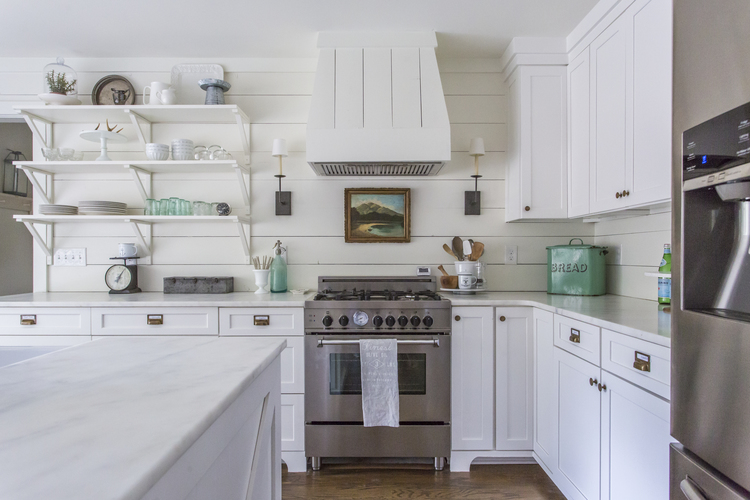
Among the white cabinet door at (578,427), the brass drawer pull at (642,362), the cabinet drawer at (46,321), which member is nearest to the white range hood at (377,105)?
the white cabinet door at (578,427)

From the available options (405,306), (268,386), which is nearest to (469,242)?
(405,306)

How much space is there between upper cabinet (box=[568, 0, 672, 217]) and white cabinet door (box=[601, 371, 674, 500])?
817 millimetres

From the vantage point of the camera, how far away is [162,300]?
2.33 meters

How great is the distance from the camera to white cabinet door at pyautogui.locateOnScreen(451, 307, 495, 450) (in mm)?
2295

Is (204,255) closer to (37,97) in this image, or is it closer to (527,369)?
(37,97)

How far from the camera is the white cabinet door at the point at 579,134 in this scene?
7.63 ft

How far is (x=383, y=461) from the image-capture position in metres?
2.37

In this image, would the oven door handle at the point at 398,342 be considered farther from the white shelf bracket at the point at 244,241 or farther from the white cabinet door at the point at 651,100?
the white cabinet door at the point at 651,100

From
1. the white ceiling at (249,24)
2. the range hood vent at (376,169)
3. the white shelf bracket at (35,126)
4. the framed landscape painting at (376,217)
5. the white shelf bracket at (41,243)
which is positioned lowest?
the white shelf bracket at (41,243)

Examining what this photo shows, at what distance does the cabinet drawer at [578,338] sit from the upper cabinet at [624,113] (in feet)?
1.98

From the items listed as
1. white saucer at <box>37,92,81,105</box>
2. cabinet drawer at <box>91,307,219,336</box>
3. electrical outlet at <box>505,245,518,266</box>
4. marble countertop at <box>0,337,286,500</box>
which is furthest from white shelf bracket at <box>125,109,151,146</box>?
electrical outlet at <box>505,245,518,266</box>

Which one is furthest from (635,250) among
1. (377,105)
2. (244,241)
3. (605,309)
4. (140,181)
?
(140,181)

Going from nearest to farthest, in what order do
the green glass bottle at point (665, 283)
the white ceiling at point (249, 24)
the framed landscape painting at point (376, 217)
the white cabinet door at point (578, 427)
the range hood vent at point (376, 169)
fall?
the white cabinet door at point (578, 427) < the green glass bottle at point (665, 283) < the white ceiling at point (249, 24) < the range hood vent at point (376, 169) < the framed landscape painting at point (376, 217)

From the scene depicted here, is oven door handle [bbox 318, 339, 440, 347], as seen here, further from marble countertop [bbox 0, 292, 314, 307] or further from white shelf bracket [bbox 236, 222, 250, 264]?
white shelf bracket [bbox 236, 222, 250, 264]
